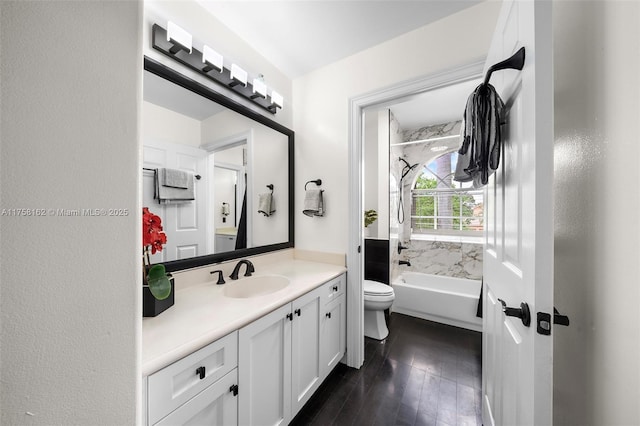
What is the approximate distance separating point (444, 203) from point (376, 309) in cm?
210

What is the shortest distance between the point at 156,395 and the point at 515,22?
63.3 inches

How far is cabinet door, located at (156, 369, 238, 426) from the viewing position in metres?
0.73

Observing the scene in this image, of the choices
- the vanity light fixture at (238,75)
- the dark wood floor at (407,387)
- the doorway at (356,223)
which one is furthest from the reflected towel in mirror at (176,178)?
the dark wood floor at (407,387)

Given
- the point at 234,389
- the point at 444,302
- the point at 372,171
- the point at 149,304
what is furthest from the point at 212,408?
the point at 372,171

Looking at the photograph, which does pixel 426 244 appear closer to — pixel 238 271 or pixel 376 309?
pixel 376 309

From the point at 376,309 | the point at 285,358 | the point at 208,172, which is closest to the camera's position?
the point at 285,358

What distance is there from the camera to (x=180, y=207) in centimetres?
131

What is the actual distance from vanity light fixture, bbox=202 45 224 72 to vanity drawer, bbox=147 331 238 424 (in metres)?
1.45

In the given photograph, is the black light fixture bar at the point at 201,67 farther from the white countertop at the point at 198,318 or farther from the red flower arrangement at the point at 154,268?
the white countertop at the point at 198,318

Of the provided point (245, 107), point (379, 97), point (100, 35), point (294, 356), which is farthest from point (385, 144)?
point (100, 35)

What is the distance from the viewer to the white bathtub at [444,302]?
234 cm

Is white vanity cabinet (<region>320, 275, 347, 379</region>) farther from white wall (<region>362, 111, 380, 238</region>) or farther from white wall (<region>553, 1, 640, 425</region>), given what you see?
white wall (<region>362, 111, 380, 238</region>)

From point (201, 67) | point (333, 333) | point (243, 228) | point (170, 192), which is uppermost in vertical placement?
point (201, 67)

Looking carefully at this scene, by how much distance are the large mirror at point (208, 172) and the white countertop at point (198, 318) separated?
0.91ft
